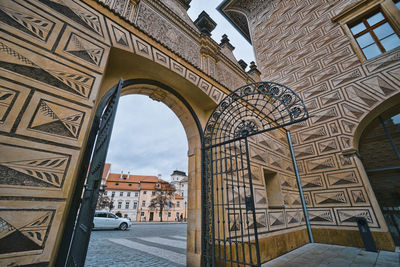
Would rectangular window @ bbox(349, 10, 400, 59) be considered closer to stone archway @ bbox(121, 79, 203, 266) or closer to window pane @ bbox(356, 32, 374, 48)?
window pane @ bbox(356, 32, 374, 48)

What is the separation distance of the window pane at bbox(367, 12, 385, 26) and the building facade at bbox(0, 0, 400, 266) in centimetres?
9

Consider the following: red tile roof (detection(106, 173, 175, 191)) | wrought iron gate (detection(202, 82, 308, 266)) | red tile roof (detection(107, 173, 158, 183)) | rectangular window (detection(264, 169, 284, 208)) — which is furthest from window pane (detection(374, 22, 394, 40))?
red tile roof (detection(107, 173, 158, 183))

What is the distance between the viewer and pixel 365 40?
237 inches

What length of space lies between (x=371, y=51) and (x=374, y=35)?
0.62 metres

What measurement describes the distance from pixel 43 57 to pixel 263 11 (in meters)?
12.2

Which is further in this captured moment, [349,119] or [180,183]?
[180,183]

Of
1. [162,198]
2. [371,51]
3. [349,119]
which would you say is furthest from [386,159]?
[162,198]

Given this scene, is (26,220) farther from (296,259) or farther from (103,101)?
(296,259)

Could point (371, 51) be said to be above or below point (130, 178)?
below

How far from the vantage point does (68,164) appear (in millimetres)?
1688

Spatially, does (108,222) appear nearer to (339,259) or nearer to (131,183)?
(339,259)

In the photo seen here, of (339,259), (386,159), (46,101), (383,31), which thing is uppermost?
(383,31)

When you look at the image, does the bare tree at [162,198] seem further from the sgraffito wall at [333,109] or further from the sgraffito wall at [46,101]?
the sgraffito wall at [46,101]

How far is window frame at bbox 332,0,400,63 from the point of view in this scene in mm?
5375
